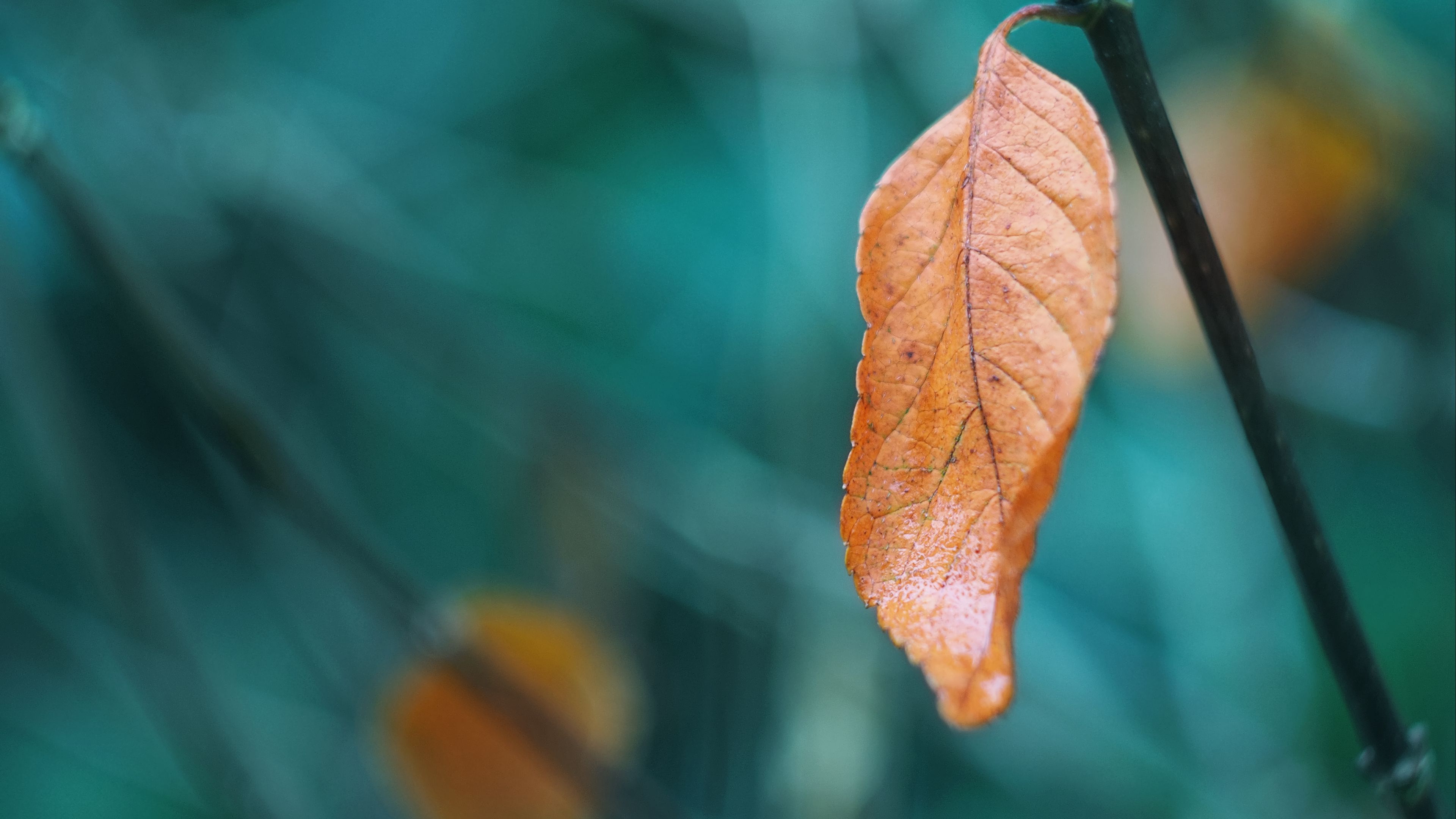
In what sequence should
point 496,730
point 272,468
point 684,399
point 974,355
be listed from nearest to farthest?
point 974,355
point 272,468
point 496,730
point 684,399

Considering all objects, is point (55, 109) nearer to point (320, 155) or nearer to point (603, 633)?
point (320, 155)

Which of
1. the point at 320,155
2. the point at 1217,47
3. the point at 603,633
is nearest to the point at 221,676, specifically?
the point at 603,633

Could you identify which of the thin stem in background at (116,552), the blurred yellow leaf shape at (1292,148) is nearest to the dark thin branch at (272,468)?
the thin stem in background at (116,552)

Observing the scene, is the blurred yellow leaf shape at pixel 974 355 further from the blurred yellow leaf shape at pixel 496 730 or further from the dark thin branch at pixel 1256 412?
the blurred yellow leaf shape at pixel 496 730

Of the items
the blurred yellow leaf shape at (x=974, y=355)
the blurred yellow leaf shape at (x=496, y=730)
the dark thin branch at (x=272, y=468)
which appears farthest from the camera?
the blurred yellow leaf shape at (x=496, y=730)

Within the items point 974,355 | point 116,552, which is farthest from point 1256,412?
point 116,552

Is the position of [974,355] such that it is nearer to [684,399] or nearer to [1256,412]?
[1256,412]
